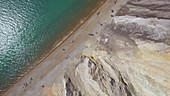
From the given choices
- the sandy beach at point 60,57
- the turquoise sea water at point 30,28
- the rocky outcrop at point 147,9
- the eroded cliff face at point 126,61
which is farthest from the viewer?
the turquoise sea water at point 30,28

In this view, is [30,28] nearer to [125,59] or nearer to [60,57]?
[60,57]

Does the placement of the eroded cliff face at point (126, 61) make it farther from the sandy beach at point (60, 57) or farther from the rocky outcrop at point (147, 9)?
the sandy beach at point (60, 57)

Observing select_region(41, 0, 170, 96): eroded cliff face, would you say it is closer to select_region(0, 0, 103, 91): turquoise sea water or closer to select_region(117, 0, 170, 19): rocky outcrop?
select_region(117, 0, 170, 19): rocky outcrop

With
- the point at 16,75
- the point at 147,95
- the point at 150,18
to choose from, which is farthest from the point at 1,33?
the point at 147,95

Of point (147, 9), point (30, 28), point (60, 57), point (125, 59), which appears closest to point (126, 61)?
point (125, 59)

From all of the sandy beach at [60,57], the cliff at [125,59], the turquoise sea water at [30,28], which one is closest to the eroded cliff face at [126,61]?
the cliff at [125,59]

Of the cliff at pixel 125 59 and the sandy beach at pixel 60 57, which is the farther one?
the sandy beach at pixel 60 57
